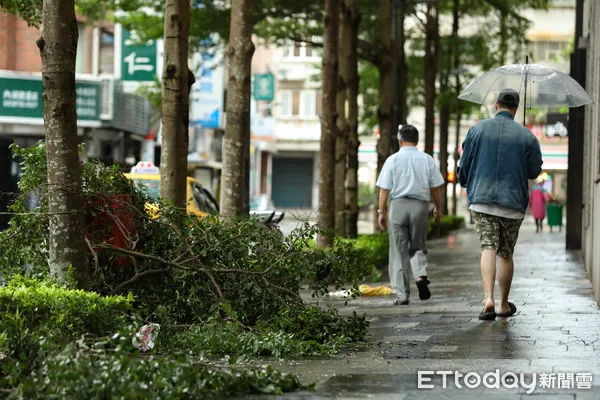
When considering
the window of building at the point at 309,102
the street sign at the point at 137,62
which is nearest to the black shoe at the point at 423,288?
the street sign at the point at 137,62

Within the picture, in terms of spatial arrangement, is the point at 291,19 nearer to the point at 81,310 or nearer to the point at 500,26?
the point at 500,26

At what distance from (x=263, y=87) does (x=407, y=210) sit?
39.0 m

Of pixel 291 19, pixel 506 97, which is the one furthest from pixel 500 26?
pixel 506 97

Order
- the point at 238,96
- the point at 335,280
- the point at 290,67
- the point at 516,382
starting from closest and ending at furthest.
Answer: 1. the point at 516,382
2. the point at 335,280
3. the point at 238,96
4. the point at 290,67

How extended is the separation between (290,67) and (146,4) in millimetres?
55211

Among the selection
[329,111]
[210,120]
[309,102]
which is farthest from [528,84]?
[309,102]

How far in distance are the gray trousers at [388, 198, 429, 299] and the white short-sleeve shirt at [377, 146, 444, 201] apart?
10 centimetres

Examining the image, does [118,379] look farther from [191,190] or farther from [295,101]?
[295,101]

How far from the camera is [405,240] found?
47.0ft

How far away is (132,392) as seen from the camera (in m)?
6.57

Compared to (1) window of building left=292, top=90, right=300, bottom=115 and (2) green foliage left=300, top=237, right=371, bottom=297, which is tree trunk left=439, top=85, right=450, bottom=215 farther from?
(1) window of building left=292, top=90, right=300, bottom=115

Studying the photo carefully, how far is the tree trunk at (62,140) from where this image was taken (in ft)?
33.1

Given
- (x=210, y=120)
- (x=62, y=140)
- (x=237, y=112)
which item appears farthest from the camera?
(x=210, y=120)

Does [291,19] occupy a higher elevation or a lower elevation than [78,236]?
higher
